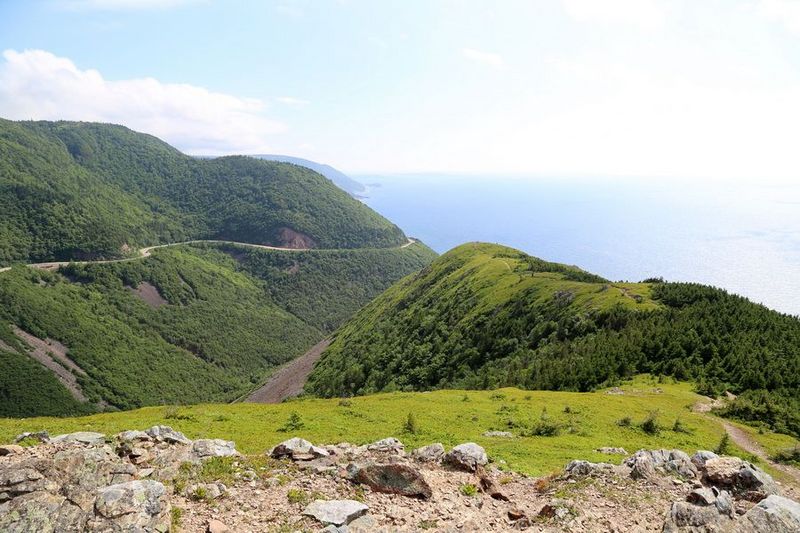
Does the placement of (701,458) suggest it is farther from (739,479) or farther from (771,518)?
(771,518)

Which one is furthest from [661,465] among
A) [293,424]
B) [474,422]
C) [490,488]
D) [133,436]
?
[133,436]

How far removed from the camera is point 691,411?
119 feet

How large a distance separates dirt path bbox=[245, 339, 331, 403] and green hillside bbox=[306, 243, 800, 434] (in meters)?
5.68

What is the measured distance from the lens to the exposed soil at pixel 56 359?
134m

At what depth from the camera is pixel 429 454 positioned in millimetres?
20828

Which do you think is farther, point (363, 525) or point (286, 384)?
point (286, 384)

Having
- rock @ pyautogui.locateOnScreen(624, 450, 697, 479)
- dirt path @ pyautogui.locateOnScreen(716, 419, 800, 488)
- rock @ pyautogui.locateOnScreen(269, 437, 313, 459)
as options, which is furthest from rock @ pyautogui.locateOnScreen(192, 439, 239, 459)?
dirt path @ pyautogui.locateOnScreen(716, 419, 800, 488)

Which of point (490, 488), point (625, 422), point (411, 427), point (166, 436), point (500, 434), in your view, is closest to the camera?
point (490, 488)

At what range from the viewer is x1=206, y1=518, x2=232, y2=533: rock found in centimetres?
1360

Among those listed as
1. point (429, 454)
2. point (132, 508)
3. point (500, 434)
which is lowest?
point (500, 434)

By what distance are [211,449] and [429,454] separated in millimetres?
9739

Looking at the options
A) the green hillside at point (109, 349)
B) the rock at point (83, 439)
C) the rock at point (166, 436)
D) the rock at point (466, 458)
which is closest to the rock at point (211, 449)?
the rock at point (166, 436)

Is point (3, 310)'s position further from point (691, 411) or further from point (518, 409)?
point (691, 411)

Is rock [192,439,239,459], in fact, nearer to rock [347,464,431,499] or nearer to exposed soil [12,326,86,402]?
rock [347,464,431,499]
